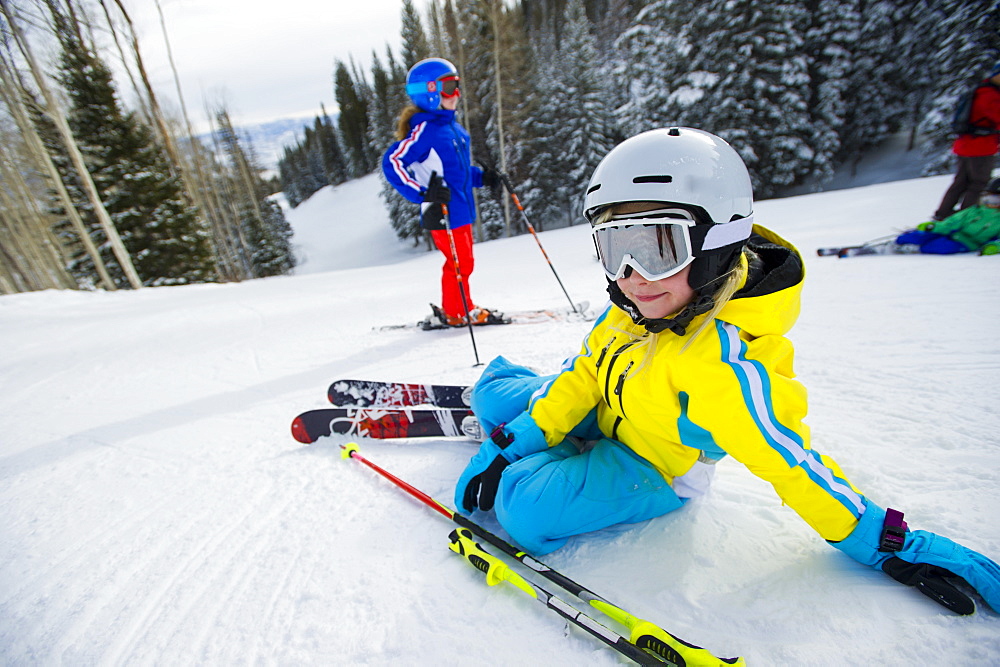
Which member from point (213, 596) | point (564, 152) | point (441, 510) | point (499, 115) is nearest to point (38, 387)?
point (213, 596)

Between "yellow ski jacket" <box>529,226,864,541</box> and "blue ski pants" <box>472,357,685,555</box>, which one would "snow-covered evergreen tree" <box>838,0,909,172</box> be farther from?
"blue ski pants" <box>472,357,685,555</box>

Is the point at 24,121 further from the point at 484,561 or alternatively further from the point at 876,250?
the point at 876,250

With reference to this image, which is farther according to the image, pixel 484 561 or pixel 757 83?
pixel 757 83

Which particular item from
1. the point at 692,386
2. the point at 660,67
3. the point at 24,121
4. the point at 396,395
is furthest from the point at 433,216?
the point at 660,67

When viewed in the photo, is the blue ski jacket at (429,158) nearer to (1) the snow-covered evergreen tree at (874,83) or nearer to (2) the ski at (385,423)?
(2) the ski at (385,423)

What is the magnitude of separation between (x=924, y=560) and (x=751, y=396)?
26.4 inches

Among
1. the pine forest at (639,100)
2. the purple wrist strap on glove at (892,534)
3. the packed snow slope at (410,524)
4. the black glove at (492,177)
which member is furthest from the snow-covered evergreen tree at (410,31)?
the purple wrist strap on glove at (892,534)

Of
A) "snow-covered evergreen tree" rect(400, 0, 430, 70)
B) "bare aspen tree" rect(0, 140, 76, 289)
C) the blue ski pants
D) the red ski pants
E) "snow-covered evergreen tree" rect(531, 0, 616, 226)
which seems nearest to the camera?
the blue ski pants

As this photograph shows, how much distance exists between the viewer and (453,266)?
14.1 feet

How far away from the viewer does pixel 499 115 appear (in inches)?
683

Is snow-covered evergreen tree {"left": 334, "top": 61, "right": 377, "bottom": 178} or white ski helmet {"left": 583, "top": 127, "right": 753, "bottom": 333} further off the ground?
snow-covered evergreen tree {"left": 334, "top": 61, "right": 377, "bottom": 178}

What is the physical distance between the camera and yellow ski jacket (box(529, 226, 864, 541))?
1241 mm

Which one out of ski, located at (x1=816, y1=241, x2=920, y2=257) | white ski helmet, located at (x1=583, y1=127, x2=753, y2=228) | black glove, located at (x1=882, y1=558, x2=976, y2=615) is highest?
white ski helmet, located at (x1=583, y1=127, x2=753, y2=228)

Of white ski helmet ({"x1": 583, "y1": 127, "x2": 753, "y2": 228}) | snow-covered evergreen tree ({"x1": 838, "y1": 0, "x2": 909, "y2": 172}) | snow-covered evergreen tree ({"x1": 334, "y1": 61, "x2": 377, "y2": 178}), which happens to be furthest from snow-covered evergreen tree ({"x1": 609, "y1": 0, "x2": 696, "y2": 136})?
snow-covered evergreen tree ({"x1": 334, "y1": 61, "x2": 377, "y2": 178})
